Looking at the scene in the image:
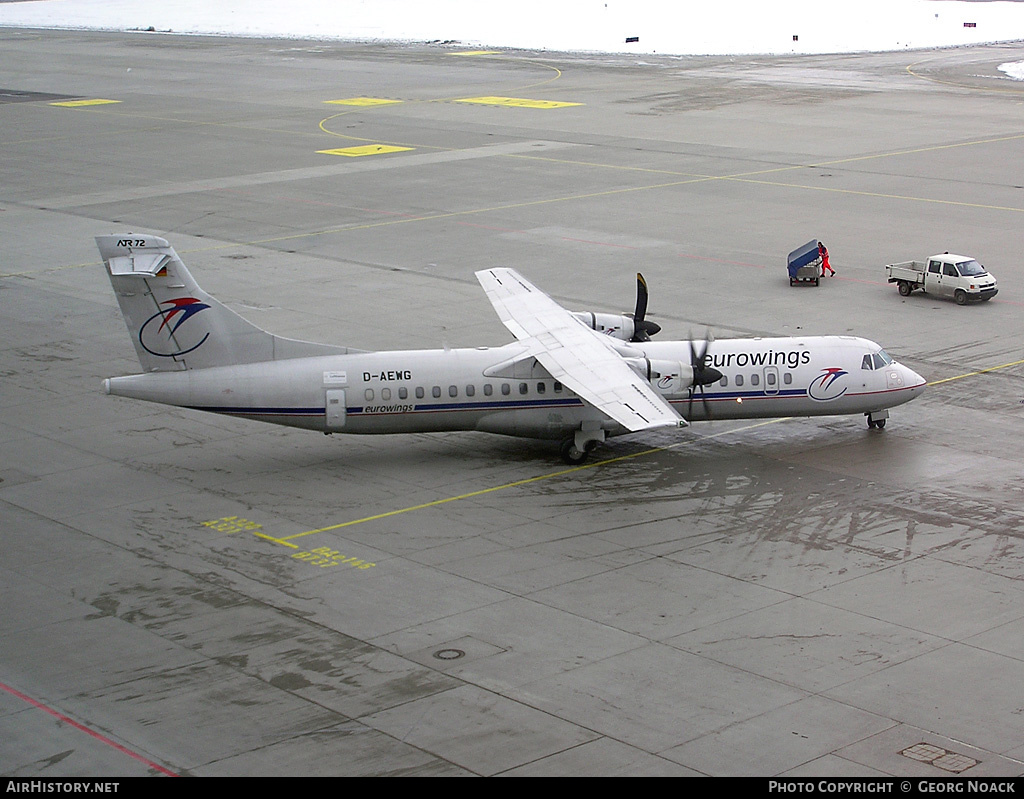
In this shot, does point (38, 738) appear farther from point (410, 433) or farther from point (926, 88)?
point (926, 88)

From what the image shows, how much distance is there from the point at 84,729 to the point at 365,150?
70.1m

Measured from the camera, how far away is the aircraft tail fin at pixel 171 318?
35.8 metres

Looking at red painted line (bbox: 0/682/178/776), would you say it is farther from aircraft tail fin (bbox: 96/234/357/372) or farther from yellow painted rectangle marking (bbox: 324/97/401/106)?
yellow painted rectangle marking (bbox: 324/97/401/106)

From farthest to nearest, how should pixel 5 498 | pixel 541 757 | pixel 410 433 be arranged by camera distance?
pixel 410 433
pixel 5 498
pixel 541 757

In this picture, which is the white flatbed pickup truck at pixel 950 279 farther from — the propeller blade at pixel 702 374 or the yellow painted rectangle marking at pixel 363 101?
the yellow painted rectangle marking at pixel 363 101

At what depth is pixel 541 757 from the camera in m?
22.5

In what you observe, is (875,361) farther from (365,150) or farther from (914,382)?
(365,150)

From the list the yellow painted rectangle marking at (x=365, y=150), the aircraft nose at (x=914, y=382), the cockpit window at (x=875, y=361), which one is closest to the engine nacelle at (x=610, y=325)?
the cockpit window at (x=875, y=361)

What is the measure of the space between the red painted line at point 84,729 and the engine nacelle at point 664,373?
58.6 feet

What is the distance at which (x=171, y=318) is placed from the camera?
36.1m

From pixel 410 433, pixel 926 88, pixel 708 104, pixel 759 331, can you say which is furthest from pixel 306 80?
pixel 410 433

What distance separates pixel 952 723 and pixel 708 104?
88799mm

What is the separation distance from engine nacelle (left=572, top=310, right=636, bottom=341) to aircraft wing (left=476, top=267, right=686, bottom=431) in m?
0.68

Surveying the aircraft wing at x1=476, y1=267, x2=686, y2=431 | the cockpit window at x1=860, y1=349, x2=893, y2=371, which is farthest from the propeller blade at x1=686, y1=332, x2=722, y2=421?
the cockpit window at x1=860, y1=349, x2=893, y2=371
